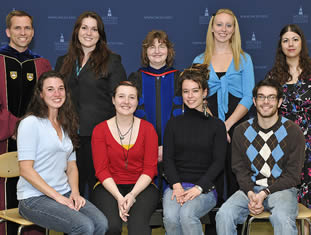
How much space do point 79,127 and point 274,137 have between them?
1423 millimetres

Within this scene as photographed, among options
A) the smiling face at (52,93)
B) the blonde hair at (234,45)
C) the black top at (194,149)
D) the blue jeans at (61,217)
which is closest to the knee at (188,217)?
the black top at (194,149)

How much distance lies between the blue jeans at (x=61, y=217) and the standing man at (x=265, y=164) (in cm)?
77

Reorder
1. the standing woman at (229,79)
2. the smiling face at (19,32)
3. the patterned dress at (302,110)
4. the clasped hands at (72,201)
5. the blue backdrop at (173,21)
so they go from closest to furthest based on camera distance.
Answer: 1. the clasped hands at (72,201)
2. the patterned dress at (302,110)
3. the smiling face at (19,32)
4. the standing woman at (229,79)
5. the blue backdrop at (173,21)

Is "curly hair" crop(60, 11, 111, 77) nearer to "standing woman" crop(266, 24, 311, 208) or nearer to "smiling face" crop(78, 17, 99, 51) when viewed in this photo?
"smiling face" crop(78, 17, 99, 51)

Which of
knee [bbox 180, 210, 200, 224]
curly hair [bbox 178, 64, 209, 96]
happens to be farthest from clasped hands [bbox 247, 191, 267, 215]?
curly hair [bbox 178, 64, 209, 96]

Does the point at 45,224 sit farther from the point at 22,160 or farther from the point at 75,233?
the point at 22,160

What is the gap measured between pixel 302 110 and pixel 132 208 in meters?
1.49

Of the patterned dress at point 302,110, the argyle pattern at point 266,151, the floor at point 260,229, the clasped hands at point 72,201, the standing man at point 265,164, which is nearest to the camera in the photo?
the clasped hands at point 72,201

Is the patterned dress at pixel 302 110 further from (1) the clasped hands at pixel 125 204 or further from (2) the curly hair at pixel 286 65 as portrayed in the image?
(1) the clasped hands at pixel 125 204

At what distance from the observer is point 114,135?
2910 mm

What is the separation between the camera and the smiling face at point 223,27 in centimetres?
343

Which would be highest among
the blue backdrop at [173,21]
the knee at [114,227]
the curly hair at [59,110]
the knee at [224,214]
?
the blue backdrop at [173,21]

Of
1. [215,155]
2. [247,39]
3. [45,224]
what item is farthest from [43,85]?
[247,39]

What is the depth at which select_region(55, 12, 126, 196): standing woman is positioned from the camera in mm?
3188
